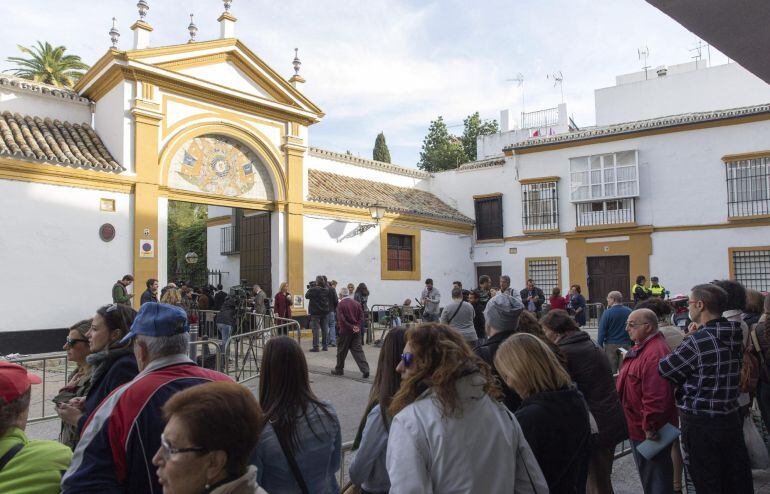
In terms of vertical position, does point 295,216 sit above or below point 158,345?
above

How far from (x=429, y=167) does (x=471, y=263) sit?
12870 millimetres

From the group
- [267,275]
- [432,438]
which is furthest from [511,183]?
[432,438]

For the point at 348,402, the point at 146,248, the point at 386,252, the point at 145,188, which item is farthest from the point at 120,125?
the point at 386,252

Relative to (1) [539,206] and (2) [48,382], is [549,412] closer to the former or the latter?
(2) [48,382]

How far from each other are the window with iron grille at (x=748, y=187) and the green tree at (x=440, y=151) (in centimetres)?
1627

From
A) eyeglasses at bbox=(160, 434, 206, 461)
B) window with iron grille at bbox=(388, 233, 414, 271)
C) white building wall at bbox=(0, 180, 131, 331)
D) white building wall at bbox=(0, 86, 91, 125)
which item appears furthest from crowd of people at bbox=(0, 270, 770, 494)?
window with iron grille at bbox=(388, 233, 414, 271)

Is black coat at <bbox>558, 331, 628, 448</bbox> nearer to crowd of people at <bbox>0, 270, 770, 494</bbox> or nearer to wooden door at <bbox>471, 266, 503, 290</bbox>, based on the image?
crowd of people at <bbox>0, 270, 770, 494</bbox>

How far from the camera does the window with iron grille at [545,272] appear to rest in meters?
21.0

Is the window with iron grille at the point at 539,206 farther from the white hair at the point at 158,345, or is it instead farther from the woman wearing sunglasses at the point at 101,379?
the white hair at the point at 158,345

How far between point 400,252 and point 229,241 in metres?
6.03

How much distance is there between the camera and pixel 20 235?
10656mm

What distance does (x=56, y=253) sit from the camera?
11.1 meters

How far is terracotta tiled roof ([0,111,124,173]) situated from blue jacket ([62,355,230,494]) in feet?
34.8

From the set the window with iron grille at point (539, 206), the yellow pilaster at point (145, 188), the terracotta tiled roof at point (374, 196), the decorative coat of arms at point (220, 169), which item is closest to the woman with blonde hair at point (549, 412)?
the yellow pilaster at point (145, 188)
